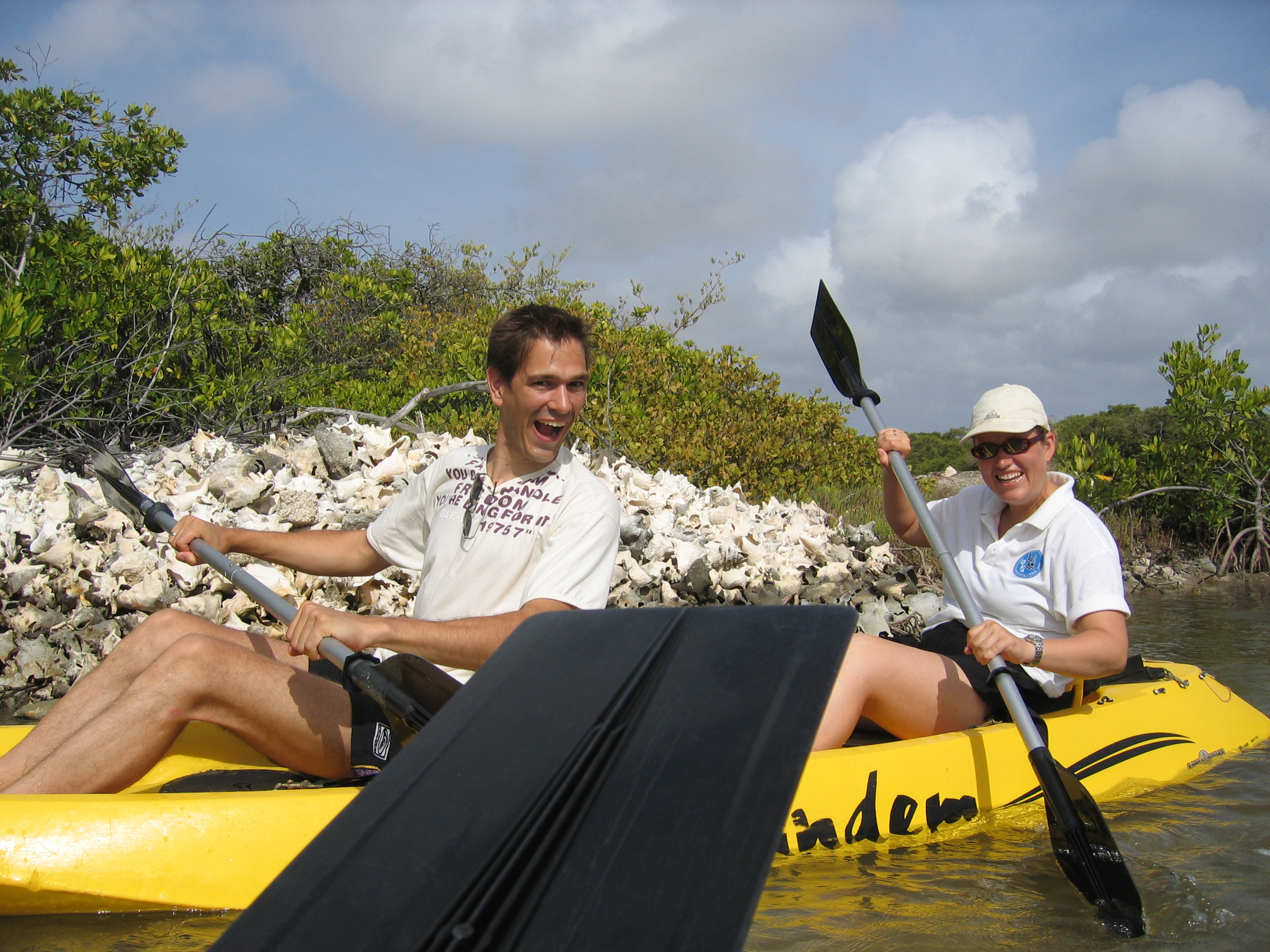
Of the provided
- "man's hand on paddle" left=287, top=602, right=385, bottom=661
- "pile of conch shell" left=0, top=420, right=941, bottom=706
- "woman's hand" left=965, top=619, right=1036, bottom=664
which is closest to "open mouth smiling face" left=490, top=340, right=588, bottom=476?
"man's hand on paddle" left=287, top=602, right=385, bottom=661

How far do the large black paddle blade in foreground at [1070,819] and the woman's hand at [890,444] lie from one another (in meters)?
0.14

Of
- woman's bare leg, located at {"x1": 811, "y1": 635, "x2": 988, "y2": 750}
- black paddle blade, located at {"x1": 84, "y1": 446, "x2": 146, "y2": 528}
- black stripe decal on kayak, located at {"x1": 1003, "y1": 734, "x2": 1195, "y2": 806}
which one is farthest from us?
black paddle blade, located at {"x1": 84, "y1": 446, "x2": 146, "y2": 528}

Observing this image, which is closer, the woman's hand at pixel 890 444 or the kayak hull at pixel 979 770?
the kayak hull at pixel 979 770

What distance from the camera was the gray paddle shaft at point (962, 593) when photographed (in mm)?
2650

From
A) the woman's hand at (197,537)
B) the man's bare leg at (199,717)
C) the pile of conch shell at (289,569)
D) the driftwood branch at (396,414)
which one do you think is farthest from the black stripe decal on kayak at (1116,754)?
the driftwood branch at (396,414)

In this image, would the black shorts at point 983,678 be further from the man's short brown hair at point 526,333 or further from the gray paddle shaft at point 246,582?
the gray paddle shaft at point 246,582

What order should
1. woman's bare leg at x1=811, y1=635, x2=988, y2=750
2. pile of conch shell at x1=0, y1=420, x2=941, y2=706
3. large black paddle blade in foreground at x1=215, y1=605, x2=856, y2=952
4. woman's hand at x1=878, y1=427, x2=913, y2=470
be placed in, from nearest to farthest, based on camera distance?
large black paddle blade in foreground at x1=215, y1=605, x2=856, y2=952
woman's bare leg at x1=811, y1=635, x2=988, y2=750
woman's hand at x1=878, y1=427, x2=913, y2=470
pile of conch shell at x1=0, y1=420, x2=941, y2=706

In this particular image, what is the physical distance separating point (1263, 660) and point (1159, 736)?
2876mm

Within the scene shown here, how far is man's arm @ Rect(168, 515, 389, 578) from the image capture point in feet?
9.55

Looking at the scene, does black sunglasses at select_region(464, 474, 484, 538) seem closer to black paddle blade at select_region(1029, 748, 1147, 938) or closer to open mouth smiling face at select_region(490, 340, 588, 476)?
open mouth smiling face at select_region(490, 340, 588, 476)

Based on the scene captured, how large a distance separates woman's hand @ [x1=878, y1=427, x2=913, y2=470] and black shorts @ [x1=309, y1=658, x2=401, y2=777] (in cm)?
189

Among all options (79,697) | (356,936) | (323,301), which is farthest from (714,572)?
(323,301)

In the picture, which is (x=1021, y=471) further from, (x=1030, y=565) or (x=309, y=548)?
(x=309, y=548)

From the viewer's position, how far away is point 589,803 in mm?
1419
